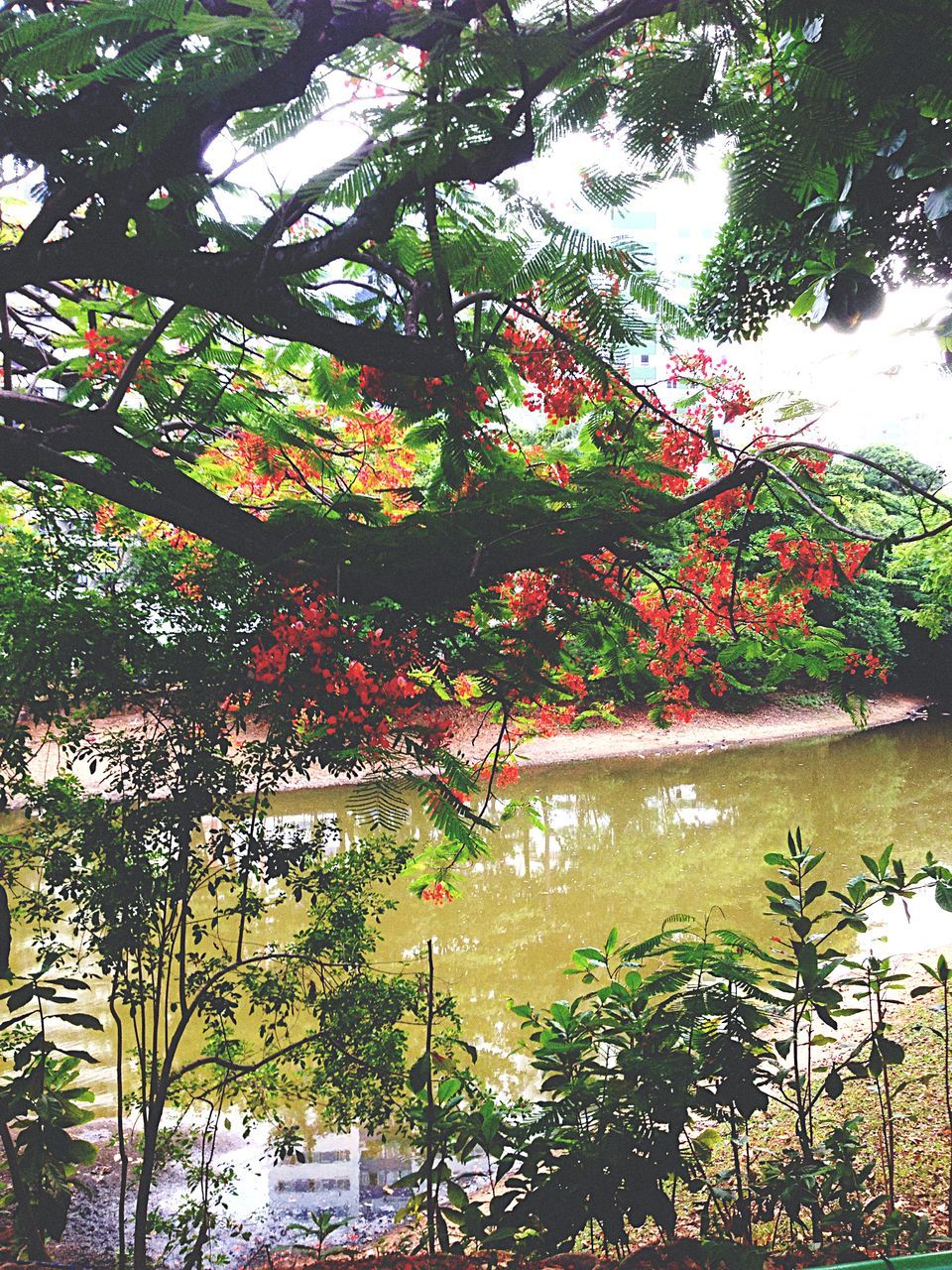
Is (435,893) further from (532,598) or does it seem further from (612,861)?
(612,861)

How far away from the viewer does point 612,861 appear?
760 centimetres

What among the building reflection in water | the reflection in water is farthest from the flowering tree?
the building reflection in water

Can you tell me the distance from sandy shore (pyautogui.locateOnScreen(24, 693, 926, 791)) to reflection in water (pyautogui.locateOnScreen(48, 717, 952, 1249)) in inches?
14.2

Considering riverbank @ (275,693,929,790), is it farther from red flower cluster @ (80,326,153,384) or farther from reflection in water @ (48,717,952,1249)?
red flower cluster @ (80,326,153,384)

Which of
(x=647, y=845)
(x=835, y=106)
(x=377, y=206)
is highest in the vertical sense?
(x=377, y=206)

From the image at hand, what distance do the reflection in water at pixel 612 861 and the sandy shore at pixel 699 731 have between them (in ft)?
1.19

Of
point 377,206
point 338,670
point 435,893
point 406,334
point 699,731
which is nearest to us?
point 377,206

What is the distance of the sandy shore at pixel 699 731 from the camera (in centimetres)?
1175

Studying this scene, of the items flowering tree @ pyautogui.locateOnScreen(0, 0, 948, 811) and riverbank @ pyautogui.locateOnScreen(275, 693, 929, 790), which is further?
riverbank @ pyautogui.locateOnScreen(275, 693, 929, 790)

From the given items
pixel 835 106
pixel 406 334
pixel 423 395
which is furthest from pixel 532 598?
pixel 835 106

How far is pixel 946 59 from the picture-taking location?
4.15ft

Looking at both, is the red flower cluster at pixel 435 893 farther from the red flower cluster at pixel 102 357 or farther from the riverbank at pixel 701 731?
the riverbank at pixel 701 731

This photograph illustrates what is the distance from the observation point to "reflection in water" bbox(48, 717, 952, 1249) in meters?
3.71

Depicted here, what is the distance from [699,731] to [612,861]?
5.90 m
